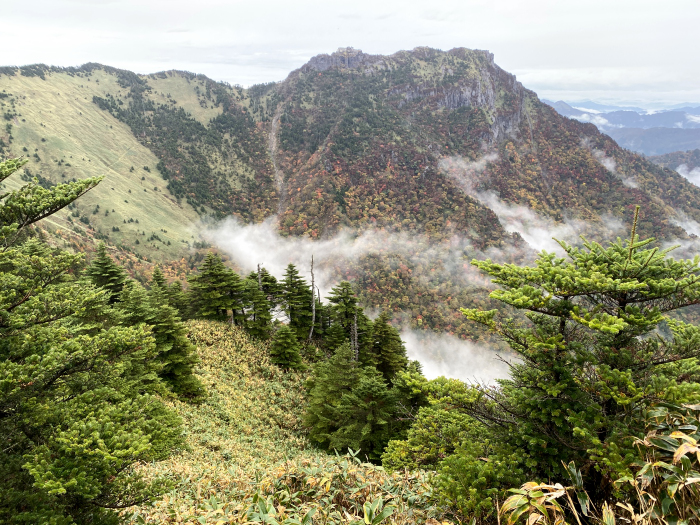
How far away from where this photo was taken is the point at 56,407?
259 inches

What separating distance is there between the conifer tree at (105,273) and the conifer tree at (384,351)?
21503 mm

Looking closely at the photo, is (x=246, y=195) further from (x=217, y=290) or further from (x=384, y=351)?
(x=384, y=351)

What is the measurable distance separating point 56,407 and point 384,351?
29.6 metres

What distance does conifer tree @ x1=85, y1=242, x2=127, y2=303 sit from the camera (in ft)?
86.2

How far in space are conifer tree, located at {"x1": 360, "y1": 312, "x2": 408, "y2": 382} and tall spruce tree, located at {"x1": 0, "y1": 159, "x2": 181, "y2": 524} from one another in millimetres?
26971

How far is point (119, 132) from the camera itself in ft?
531

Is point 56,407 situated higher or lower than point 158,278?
higher

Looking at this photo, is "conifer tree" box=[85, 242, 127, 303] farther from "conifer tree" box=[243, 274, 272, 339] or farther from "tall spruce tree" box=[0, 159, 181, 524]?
"tall spruce tree" box=[0, 159, 181, 524]

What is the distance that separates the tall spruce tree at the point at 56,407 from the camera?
5.91 meters

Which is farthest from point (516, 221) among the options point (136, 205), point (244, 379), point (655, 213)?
point (244, 379)

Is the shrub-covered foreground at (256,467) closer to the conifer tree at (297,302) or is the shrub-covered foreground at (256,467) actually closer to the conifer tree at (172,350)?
the conifer tree at (172,350)

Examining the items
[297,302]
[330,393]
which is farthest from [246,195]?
[330,393]

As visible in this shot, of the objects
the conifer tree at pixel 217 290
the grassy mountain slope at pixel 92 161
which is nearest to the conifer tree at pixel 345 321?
the conifer tree at pixel 217 290

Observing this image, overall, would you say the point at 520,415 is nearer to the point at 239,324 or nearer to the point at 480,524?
the point at 480,524
